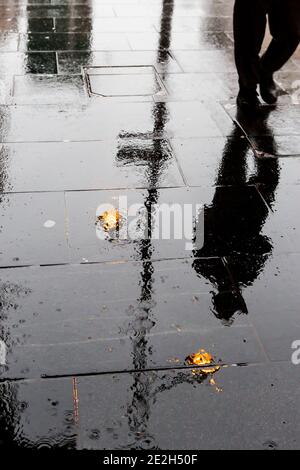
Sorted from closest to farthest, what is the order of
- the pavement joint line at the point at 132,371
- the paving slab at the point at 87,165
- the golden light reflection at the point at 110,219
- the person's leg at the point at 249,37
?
the pavement joint line at the point at 132,371 < the golden light reflection at the point at 110,219 < the paving slab at the point at 87,165 < the person's leg at the point at 249,37

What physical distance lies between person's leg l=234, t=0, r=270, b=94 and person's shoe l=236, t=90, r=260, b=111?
0.08ft

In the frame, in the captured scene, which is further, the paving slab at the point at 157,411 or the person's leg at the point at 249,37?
the person's leg at the point at 249,37

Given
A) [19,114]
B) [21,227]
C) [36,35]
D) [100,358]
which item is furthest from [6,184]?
[36,35]

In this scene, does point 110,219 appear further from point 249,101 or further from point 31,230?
point 249,101

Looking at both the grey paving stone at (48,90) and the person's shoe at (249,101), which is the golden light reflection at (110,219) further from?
the person's shoe at (249,101)

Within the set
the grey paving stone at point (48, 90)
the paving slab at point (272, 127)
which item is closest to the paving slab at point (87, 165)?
the paving slab at point (272, 127)

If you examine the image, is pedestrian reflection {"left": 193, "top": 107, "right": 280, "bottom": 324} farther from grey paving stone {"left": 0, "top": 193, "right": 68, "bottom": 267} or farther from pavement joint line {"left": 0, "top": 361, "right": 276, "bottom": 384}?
grey paving stone {"left": 0, "top": 193, "right": 68, "bottom": 267}

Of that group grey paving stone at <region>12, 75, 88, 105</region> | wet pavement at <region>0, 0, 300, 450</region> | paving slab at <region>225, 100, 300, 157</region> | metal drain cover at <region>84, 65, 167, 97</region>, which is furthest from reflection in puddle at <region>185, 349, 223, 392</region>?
metal drain cover at <region>84, 65, 167, 97</region>

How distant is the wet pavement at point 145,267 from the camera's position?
275 centimetres

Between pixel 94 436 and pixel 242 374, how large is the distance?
0.83 meters

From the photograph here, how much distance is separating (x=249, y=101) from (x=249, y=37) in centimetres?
67

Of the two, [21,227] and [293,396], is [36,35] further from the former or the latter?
[293,396]

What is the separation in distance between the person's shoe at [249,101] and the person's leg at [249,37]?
2cm

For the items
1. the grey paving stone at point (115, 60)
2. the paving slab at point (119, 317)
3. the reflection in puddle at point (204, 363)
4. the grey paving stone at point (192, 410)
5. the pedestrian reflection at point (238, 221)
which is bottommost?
the grey paving stone at point (192, 410)
